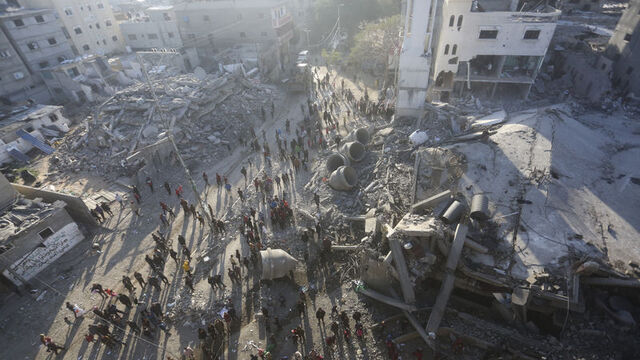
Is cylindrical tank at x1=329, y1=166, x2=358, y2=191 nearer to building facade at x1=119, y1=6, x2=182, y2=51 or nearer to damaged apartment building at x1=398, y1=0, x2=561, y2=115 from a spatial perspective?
damaged apartment building at x1=398, y1=0, x2=561, y2=115

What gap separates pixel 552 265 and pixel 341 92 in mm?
23125

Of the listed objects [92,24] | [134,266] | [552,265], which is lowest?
[134,266]

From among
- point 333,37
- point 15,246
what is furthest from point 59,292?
point 333,37

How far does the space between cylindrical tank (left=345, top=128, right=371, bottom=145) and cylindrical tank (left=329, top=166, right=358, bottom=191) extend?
132 inches

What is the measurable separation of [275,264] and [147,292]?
6090mm

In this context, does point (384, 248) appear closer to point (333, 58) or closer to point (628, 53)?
point (628, 53)

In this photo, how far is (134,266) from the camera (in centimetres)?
1478

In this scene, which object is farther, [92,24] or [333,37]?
[333,37]

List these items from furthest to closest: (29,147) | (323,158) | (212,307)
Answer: (29,147)
(323,158)
(212,307)

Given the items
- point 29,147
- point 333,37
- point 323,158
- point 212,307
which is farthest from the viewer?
point 333,37

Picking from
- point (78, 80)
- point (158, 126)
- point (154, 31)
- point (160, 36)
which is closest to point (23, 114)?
point (78, 80)

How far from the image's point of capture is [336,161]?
60.7 ft

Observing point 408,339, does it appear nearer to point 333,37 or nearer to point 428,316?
point 428,316

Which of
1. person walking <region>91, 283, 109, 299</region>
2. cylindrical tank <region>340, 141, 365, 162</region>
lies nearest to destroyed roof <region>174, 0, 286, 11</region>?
cylindrical tank <region>340, 141, 365, 162</region>
